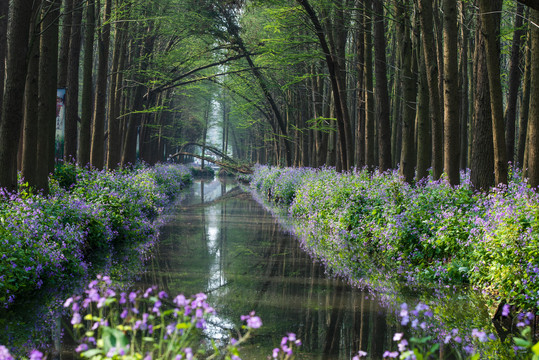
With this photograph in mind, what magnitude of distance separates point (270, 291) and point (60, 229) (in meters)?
3.77

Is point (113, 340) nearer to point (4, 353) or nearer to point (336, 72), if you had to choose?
point (4, 353)

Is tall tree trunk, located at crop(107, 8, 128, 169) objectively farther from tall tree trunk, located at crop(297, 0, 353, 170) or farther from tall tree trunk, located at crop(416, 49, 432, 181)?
tall tree trunk, located at crop(416, 49, 432, 181)

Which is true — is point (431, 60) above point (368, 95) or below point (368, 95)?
below

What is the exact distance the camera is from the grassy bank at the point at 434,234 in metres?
6.63

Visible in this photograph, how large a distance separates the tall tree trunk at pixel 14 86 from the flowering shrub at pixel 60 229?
1.83 feet

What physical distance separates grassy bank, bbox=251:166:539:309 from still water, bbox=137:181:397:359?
3.44 ft

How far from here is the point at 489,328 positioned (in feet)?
19.7

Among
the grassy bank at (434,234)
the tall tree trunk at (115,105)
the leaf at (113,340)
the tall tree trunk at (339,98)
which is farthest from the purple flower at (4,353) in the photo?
the tall tree trunk at (115,105)

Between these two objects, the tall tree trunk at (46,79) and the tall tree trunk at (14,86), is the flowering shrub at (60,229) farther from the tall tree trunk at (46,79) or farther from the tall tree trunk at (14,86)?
the tall tree trunk at (46,79)

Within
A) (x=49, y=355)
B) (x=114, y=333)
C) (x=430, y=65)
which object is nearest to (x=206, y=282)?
(x=49, y=355)

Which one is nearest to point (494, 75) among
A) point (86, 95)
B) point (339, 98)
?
point (339, 98)

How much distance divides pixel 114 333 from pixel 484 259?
603 centimetres

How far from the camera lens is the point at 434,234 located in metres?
9.24

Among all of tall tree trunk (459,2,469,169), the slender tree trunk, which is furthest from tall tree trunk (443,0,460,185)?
tall tree trunk (459,2,469,169)
